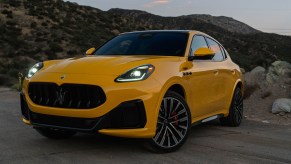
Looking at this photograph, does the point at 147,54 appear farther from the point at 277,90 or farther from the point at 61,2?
the point at 61,2

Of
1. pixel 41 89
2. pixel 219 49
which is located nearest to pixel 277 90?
pixel 219 49

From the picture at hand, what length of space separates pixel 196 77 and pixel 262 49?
52174mm

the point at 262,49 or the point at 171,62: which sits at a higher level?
the point at 171,62

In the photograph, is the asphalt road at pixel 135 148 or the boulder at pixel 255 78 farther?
the boulder at pixel 255 78

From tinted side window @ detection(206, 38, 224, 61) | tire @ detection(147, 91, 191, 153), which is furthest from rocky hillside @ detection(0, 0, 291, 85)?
tire @ detection(147, 91, 191, 153)

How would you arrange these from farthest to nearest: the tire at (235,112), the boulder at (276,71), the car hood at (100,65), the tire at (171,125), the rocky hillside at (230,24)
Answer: the rocky hillside at (230,24), the boulder at (276,71), the tire at (235,112), the tire at (171,125), the car hood at (100,65)

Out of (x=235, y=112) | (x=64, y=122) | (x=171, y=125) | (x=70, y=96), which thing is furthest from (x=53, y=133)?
(x=235, y=112)

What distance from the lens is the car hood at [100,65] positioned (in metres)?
5.17

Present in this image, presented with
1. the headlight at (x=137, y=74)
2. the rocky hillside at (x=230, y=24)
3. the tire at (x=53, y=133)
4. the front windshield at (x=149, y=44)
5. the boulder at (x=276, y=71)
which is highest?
the front windshield at (x=149, y=44)

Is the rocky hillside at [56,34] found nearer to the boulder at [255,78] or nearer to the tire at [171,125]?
the boulder at [255,78]

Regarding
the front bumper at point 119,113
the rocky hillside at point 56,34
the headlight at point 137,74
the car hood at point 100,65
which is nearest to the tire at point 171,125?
the front bumper at point 119,113

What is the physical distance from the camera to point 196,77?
617 cm

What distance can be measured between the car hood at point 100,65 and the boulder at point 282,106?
182 inches

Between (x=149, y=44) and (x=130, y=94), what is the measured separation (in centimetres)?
177
